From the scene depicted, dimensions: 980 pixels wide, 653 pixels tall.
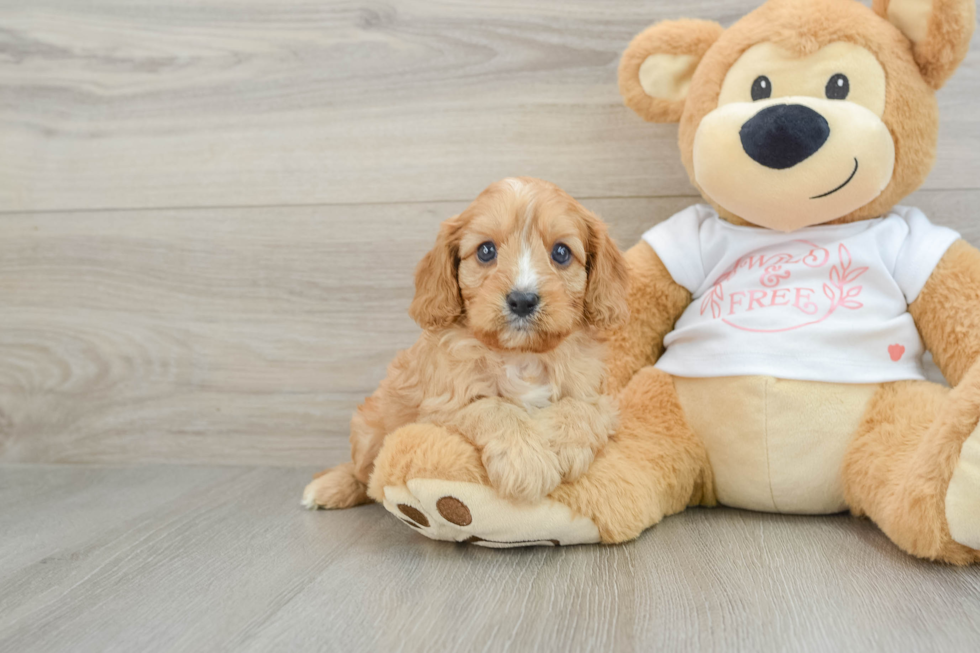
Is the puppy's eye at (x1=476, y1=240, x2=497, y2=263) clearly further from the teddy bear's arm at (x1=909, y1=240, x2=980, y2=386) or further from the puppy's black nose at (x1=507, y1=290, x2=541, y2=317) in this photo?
the teddy bear's arm at (x1=909, y1=240, x2=980, y2=386)

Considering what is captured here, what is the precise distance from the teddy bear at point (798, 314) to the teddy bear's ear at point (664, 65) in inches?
1.2

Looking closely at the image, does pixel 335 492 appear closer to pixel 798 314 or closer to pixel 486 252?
pixel 486 252

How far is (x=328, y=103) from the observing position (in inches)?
72.4

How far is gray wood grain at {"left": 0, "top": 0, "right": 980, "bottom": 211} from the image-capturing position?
1743mm

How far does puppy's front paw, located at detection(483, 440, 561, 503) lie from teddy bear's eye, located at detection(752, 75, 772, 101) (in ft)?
2.49

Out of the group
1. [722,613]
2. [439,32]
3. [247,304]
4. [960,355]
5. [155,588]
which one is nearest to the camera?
[722,613]

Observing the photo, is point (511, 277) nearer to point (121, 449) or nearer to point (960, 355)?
point (960, 355)

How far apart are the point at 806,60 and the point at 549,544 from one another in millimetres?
959

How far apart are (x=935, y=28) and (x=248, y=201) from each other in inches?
59.8

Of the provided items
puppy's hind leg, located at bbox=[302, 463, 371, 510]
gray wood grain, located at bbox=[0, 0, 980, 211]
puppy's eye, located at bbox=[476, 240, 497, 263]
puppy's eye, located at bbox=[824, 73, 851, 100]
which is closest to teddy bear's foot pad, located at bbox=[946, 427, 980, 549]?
puppy's eye, located at bbox=[824, 73, 851, 100]

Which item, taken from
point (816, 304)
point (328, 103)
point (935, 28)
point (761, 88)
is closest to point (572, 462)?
point (816, 304)

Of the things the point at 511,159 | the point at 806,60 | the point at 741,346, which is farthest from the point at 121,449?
the point at 806,60

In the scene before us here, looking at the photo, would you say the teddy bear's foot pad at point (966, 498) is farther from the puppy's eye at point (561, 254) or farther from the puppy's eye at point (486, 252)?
the puppy's eye at point (486, 252)

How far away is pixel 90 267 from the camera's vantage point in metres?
1.96
